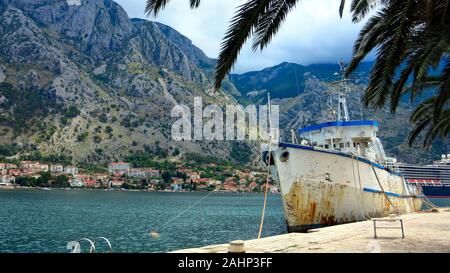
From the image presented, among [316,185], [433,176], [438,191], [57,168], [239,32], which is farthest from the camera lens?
[57,168]

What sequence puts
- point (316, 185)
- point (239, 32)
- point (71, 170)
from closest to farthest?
point (239, 32) → point (316, 185) → point (71, 170)

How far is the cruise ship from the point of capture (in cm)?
14288

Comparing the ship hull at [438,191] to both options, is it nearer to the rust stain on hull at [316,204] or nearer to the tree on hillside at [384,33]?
the rust stain on hull at [316,204]

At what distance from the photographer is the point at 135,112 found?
611 ft

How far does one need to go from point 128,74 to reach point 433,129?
184345 mm

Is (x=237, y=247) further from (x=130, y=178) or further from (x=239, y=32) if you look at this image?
(x=130, y=178)

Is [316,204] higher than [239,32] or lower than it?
lower

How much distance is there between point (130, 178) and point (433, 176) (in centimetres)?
12813

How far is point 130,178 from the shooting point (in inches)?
6732

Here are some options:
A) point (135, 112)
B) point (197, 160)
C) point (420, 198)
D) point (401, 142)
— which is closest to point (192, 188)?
point (197, 160)

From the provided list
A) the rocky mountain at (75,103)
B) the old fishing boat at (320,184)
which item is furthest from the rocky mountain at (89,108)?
the old fishing boat at (320,184)

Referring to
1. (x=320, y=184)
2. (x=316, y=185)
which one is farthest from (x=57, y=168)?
(x=320, y=184)
